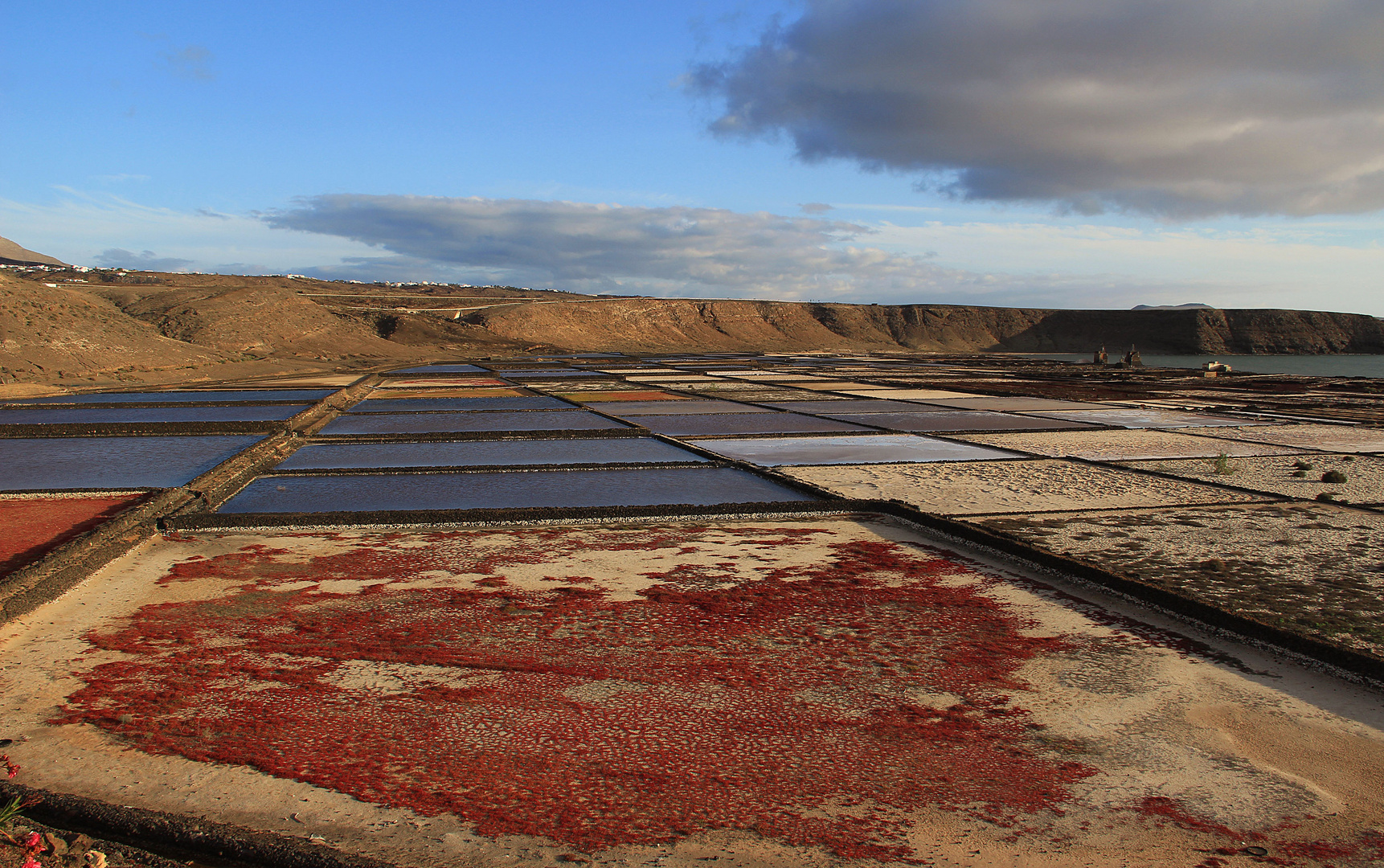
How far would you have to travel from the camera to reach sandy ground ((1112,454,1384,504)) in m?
10.6

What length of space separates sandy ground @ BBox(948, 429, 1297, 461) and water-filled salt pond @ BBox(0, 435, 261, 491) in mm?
12082

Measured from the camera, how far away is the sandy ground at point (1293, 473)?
10641mm

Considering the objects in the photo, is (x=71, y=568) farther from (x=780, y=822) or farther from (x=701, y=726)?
(x=780, y=822)

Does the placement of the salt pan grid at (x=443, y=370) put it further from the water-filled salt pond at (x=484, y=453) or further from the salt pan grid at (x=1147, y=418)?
the salt pan grid at (x=1147, y=418)

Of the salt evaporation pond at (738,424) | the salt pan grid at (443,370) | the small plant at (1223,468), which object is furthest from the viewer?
the salt pan grid at (443,370)

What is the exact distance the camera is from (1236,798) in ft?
12.1

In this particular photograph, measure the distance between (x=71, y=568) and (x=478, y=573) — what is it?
303cm

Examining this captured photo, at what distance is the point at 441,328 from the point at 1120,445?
53.3 m

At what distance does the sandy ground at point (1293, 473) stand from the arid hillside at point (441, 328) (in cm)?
2902

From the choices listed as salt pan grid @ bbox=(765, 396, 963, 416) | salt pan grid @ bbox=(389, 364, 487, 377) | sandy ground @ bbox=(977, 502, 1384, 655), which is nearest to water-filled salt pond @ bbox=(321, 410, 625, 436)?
salt pan grid @ bbox=(765, 396, 963, 416)

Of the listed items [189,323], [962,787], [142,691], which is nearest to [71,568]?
[142,691]

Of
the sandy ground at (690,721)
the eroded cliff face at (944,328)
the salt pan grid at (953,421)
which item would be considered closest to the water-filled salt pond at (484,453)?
the salt pan grid at (953,421)

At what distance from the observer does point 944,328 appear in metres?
95.7

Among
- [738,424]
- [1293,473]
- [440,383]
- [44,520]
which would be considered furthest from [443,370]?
[1293,473]
